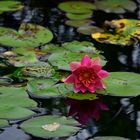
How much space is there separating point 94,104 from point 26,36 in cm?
77

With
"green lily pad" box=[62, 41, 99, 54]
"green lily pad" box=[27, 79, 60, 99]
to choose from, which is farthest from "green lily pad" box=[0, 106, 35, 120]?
"green lily pad" box=[62, 41, 99, 54]

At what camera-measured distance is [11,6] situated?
2.98 metres

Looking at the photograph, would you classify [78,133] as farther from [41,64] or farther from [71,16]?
[71,16]

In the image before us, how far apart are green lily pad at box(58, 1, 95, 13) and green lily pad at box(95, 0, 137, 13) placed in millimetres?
66

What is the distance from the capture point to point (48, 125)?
1629 mm

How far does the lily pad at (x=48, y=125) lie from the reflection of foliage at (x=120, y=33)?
87 cm

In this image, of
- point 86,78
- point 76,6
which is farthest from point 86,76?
point 76,6

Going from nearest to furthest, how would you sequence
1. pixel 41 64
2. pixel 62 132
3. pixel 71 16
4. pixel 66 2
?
pixel 62 132 < pixel 41 64 < pixel 71 16 < pixel 66 2

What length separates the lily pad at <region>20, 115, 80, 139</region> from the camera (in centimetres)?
158

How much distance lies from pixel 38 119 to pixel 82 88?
27 cm

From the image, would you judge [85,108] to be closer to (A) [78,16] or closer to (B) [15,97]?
(B) [15,97]

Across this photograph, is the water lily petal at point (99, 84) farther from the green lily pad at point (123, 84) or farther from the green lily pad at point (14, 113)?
the green lily pad at point (14, 113)

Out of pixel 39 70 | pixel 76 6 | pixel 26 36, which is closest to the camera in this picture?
pixel 39 70

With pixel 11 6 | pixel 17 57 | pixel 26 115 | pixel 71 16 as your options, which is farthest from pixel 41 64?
pixel 11 6
